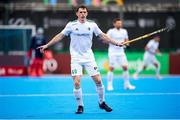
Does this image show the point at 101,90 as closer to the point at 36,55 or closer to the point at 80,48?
the point at 80,48

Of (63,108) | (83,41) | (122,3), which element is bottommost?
(63,108)

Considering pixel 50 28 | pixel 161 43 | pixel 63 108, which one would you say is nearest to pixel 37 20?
pixel 50 28

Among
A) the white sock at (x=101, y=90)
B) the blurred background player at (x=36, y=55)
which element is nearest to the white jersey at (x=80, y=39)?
the white sock at (x=101, y=90)

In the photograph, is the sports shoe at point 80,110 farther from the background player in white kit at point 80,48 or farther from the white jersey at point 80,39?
the white jersey at point 80,39

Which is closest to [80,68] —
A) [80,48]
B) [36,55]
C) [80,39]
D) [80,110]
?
[80,48]

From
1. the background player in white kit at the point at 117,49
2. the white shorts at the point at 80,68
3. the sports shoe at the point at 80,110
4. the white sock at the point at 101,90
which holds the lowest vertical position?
the sports shoe at the point at 80,110

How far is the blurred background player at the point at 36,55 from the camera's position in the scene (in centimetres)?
Answer: 2631

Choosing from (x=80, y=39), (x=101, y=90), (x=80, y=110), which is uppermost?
(x=80, y=39)

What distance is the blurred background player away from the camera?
86.3 ft

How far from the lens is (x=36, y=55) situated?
26.5 m

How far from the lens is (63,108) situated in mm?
14250

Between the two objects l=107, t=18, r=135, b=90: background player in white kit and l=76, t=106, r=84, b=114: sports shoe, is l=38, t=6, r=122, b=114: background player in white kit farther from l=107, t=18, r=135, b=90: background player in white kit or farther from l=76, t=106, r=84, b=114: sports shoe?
l=107, t=18, r=135, b=90: background player in white kit

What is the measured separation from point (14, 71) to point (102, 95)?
15780 millimetres

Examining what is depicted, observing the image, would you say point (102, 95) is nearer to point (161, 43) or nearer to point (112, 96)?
point (112, 96)
